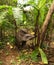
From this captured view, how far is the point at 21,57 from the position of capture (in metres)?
4.14

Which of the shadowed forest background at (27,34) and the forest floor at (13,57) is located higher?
the shadowed forest background at (27,34)

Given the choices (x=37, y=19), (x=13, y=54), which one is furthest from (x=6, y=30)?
(x=37, y=19)

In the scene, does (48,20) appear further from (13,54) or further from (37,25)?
(13,54)

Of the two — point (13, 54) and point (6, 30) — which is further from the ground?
point (6, 30)

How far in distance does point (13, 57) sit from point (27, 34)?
0.64 metres

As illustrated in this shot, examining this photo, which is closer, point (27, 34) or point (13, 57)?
point (13, 57)

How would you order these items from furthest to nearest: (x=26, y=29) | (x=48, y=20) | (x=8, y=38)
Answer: (x=8, y=38)
(x=26, y=29)
(x=48, y=20)

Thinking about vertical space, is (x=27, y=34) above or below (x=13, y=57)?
above

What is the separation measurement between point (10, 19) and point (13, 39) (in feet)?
1.67

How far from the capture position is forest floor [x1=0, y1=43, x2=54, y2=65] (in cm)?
395

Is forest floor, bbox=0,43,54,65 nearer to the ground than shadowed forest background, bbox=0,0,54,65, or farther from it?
nearer to the ground

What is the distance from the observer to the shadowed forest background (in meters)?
3.91

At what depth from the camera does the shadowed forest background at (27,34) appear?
3.91m

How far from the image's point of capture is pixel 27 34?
4336mm
